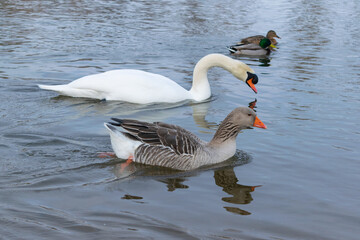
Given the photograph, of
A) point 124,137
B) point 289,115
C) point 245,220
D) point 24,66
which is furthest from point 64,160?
point 24,66

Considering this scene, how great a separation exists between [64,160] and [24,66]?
6413mm

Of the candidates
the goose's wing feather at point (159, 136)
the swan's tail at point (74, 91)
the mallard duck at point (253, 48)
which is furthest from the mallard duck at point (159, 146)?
the mallard duck at point (253, 48)

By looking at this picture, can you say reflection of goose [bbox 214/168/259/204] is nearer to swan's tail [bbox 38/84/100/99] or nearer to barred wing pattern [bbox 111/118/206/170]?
barred wing pattern [bbox 111/118/206/170]

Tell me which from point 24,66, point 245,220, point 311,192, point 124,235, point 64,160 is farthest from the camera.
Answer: point 24,66

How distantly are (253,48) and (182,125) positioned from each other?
26.9 ft

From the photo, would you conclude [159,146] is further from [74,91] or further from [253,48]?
[253,48]

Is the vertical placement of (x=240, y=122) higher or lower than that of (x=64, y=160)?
higher

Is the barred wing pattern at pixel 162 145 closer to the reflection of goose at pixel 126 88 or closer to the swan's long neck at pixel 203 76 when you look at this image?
the reflection of goose at pixel 126 88

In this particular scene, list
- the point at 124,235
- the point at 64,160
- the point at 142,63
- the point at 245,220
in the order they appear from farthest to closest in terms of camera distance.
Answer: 1. the point at 142,63
2. the point at 64,160
3. the point at 245,220
4. the point at 124,235

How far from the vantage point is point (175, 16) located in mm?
23062

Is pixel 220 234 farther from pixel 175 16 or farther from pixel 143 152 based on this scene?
pixel 175 16

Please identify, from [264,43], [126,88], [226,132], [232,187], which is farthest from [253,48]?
[232,187]

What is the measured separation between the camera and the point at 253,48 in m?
17.2

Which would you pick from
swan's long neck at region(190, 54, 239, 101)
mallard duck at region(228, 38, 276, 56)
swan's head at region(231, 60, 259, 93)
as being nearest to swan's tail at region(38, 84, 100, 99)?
swan's long neck at region(190, 54, 239, 101)
